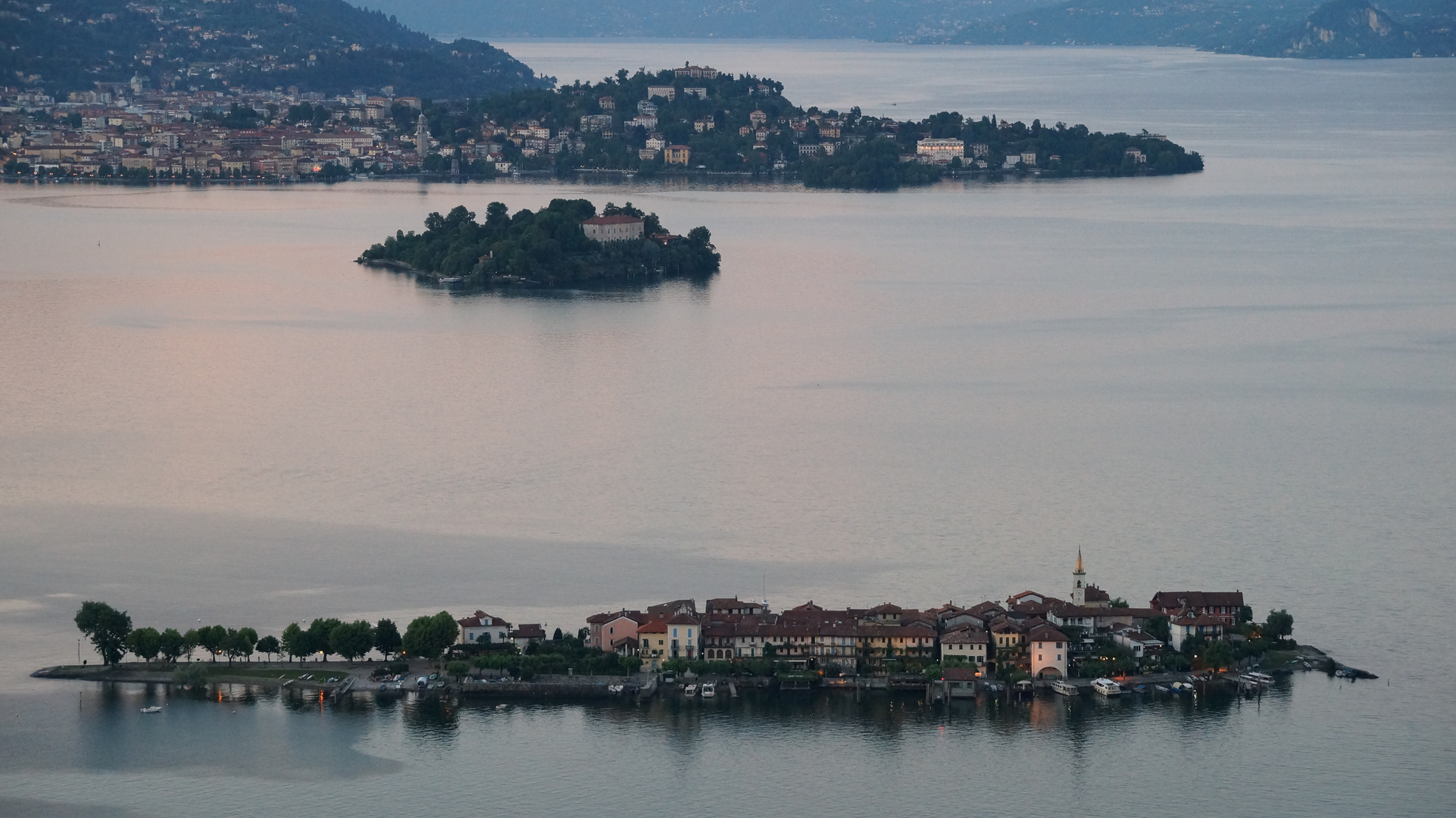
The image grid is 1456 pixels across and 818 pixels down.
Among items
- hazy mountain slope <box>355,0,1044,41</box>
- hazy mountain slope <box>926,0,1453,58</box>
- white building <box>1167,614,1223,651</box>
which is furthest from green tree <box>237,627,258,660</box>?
hazy mountain slope <box>355,0,1044,41</box>

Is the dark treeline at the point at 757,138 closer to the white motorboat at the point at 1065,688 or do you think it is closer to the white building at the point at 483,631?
the white building at the point at 483,631

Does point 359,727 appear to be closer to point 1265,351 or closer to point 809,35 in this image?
point 1265,351

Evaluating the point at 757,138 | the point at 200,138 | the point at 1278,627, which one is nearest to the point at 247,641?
the point at 1278,627

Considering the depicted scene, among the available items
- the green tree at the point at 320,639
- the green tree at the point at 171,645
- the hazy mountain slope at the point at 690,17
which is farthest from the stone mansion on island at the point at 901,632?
→ the hazy mountain slope at the point at 690,17

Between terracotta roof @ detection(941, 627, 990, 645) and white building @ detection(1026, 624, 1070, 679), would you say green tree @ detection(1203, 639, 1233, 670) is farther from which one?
terracotta roof @ detection(941, 627, 990, 645)

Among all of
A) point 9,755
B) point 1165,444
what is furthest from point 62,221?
point 9,755
